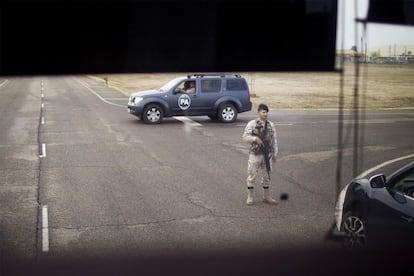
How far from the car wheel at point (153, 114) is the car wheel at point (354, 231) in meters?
12.0

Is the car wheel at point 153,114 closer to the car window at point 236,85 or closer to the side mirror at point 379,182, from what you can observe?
the car window at point 236,85

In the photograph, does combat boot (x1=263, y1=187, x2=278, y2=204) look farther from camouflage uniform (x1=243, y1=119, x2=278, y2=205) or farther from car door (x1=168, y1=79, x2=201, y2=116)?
car door (x1=168, y1=79, x2=201, y2=116)


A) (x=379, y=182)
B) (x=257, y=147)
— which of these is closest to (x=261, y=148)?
→ (x=257, y=147)

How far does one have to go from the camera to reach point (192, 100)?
1730cm

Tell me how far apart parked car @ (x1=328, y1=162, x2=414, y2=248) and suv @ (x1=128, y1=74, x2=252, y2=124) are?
11752 mm

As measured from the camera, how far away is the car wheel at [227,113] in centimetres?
1734

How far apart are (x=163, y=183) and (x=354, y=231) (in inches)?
168

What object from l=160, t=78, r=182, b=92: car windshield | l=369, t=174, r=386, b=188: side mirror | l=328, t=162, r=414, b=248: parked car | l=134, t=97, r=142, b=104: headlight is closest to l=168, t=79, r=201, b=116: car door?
l=160, t=78, r=182, b=92: car windshield

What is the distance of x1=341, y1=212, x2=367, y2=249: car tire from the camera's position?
522 cm

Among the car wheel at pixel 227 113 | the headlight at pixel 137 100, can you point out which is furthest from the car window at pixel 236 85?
the headlight at pixel 137 100

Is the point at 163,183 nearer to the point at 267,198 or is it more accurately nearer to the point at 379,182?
the point at 267,198

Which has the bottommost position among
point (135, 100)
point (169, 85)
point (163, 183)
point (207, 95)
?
point (163, 183)

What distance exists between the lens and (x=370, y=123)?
13883 mm

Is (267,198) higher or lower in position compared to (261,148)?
lower
